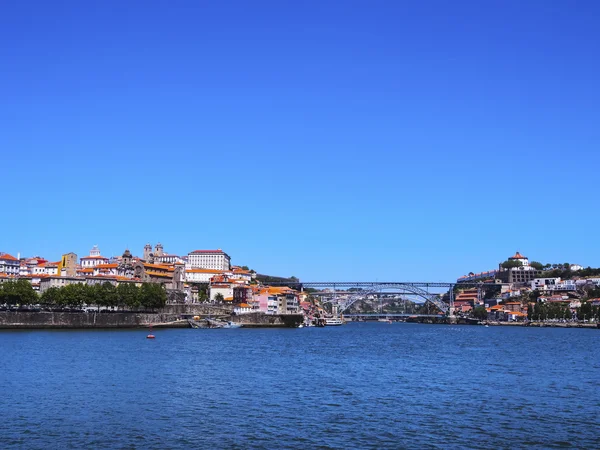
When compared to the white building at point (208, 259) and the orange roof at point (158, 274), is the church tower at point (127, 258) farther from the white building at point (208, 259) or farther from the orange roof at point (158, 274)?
the white building at point (208, 259)

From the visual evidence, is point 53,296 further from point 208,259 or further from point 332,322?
point 208,259

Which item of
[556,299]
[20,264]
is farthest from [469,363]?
[556,299]

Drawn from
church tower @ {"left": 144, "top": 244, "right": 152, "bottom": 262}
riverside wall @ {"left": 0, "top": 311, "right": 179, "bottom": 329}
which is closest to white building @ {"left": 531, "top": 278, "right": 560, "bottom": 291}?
church tower @ {"left": 144, "top": 244, "right": 152, "bottom": 262}

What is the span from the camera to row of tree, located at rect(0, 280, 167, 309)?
87.0 metres

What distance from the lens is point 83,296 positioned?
90062 mm

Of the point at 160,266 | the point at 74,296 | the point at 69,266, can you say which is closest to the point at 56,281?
the point at 69,266

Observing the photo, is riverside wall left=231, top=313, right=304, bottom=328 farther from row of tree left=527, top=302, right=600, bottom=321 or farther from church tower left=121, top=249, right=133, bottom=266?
row of tree left=527, top=302, right=600, bottom=321

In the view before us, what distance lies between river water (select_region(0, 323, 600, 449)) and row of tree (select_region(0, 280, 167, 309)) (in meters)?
42.3

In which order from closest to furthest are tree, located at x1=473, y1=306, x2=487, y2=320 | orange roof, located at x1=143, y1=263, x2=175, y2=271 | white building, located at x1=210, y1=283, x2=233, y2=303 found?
orange roof, located at x1=143, y1=263, x2=175, y2=271
white building, located at x1=210, y1=283, x2=233, y2=303
tree, located at x1=473, y1=306, x2=487, y2=320

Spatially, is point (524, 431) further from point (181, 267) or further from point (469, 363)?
point (181, 267)

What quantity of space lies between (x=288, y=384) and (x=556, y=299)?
493 feet

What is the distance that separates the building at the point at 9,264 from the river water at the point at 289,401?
9714 centimetres

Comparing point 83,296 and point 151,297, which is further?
point 151,297

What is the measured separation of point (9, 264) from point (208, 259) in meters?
58.0
